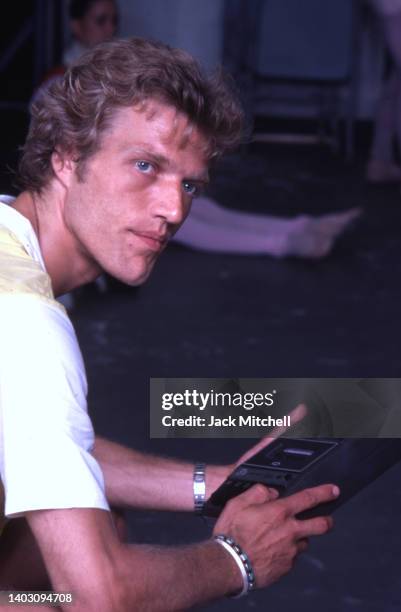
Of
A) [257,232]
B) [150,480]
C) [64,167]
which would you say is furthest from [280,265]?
[64,167]

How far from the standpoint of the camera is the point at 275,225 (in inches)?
178

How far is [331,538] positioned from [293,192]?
3.42m

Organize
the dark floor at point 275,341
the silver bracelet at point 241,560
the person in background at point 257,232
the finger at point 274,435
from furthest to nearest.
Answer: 1. the person in background at point 257,232
2. the dark floor at point 275,341
3. the finger at point 274,435
4. the silver bracelet at point 241,560

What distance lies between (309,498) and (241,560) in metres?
0.12

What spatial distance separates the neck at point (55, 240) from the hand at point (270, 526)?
1.09ft

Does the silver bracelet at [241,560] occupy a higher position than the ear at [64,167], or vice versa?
the ear at [64,167]

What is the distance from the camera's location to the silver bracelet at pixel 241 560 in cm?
132

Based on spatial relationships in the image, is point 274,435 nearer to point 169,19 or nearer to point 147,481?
point 147,481

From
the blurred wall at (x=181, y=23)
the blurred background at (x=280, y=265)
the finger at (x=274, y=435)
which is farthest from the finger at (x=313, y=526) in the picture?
the blurred wall at (x=181, y=23)

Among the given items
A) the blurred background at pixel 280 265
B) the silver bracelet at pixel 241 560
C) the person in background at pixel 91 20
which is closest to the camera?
the silver bracelet at pixel 241 560

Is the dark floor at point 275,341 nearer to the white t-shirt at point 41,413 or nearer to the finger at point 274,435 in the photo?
the finger at point 274,435

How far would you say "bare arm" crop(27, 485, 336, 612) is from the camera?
3.79 feet

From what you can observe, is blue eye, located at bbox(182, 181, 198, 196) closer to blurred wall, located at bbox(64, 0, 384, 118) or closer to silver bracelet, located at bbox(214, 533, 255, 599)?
silver bracelet, located at bbox(214, 533, 255, 599)

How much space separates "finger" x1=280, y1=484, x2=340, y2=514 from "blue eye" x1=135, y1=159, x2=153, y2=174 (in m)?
0.40
